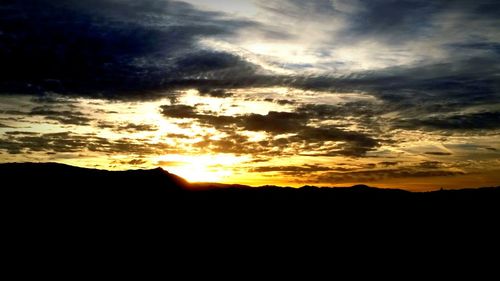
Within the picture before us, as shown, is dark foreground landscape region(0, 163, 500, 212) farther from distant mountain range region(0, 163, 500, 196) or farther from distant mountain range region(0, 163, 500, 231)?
distant mountain range region(0, 163, 500, 231)

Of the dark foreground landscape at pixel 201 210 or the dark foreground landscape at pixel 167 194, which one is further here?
the dark foreground landscape at pixel 167 194

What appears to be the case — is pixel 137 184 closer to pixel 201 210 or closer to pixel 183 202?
pixel 183 202

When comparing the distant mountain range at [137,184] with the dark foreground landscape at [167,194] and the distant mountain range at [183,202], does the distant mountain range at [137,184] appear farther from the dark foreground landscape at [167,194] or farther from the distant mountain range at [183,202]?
the distant mountain range at [183,202]

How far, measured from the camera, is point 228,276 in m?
43.7

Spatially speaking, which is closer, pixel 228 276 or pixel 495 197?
A: pixel 228 276

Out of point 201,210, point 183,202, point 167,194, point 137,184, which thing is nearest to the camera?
point 201,210

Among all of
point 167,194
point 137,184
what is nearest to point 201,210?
point 167,194

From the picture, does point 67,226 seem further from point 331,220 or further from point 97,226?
point 331,220

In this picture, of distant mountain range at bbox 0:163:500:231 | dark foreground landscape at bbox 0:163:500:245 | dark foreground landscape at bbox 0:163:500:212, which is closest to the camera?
dark foreground landscape at bbox 0:163:500:245

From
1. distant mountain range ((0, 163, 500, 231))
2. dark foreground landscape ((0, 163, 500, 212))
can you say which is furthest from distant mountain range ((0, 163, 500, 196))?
distant mountain range ((0, 163, 500, 231))

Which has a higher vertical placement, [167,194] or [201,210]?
[167,194]

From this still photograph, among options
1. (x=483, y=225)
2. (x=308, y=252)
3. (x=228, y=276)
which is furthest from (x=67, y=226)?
(x=483, y=225)

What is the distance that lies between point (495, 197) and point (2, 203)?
8117cm

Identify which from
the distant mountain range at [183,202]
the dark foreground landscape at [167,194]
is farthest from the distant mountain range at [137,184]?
the distant mountain range at [183,202]
